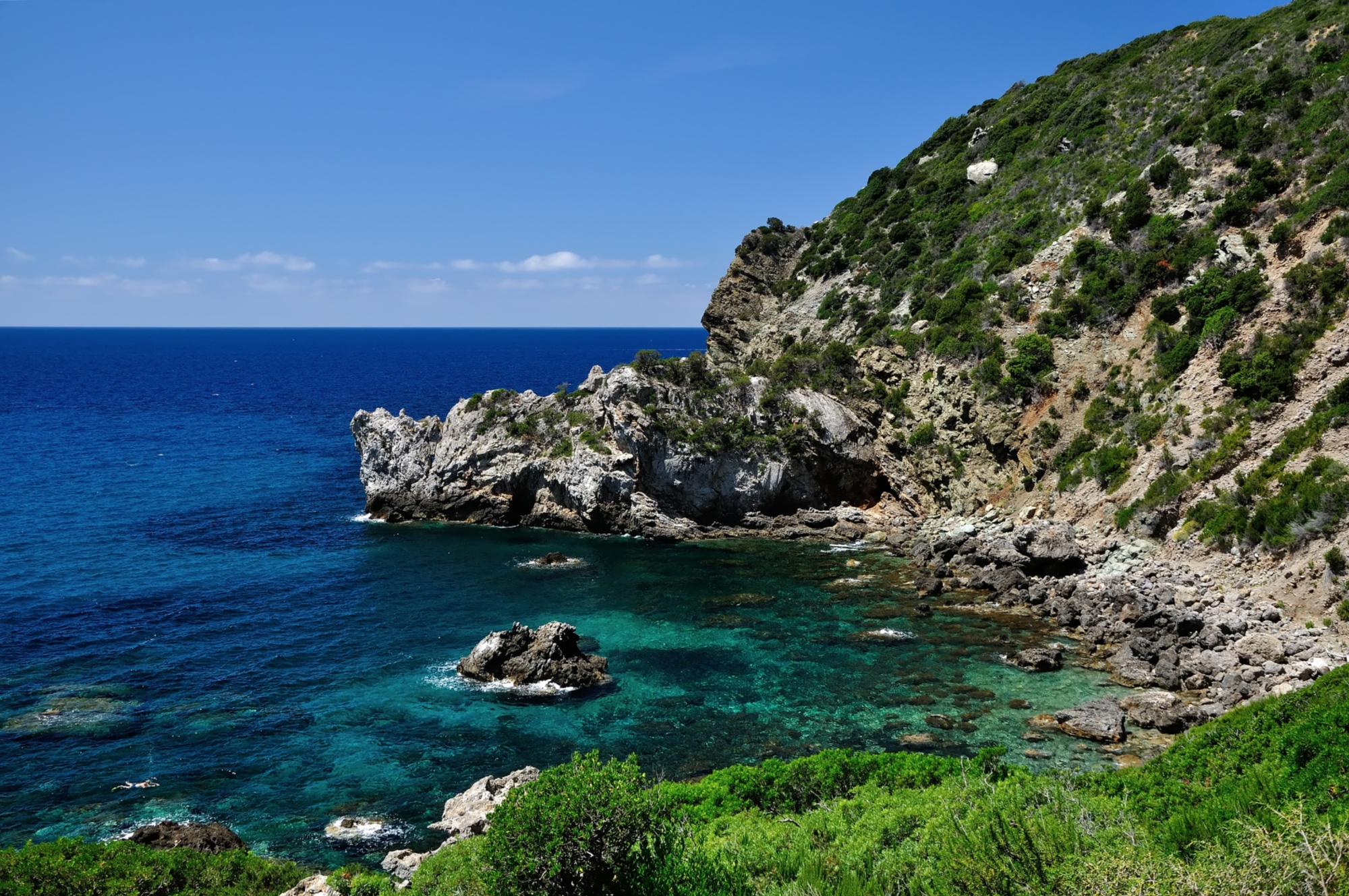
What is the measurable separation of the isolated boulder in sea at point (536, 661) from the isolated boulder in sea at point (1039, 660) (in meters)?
17.6

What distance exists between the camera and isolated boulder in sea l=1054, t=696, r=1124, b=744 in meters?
26.2

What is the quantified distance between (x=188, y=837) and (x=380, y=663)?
14.3 metres

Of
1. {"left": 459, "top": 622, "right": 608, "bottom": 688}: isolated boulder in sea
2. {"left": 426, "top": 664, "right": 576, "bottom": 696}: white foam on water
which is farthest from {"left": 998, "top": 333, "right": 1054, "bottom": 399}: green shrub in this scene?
{"left": 426, "top": 664, "right": 576, "bottom": 696}: white foam on water

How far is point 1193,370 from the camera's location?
Result: 4203cm

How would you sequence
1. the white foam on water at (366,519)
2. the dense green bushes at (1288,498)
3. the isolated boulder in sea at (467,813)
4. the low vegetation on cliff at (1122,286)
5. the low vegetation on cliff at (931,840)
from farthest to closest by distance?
the white foam on water at (366,519) → the low vegetation on cliff at (1122,286) → the dense green bushes at (1288,498) → the isolated boulder in sea at (467,813) → the low vegetation on cliff at (931,840)

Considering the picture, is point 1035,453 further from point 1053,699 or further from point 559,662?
point 559,662

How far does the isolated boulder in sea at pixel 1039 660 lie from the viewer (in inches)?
1261

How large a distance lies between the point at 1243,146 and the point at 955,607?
35136 millimetres

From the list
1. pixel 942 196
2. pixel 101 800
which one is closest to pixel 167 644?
pixel 101 800

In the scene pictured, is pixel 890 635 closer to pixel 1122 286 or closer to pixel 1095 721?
pixel 1095 721

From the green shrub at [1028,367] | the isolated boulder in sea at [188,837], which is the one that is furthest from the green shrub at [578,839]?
the green shrub at [1028,367]

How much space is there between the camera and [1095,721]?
26.8m

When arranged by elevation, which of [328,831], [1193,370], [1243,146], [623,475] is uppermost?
[1243,146]

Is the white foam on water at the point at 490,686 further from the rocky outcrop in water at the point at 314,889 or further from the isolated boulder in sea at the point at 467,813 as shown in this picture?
the rocky outcrop in water at the point at 314,889
